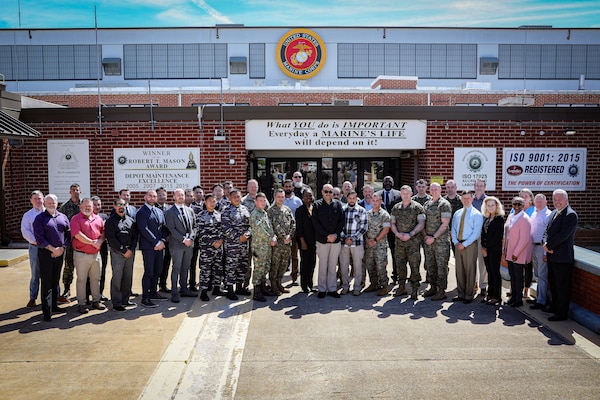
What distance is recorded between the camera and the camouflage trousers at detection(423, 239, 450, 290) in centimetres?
812

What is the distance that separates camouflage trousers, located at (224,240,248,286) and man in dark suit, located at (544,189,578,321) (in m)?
4.62

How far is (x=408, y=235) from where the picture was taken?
8.16 metres

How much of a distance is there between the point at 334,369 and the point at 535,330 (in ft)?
10.0

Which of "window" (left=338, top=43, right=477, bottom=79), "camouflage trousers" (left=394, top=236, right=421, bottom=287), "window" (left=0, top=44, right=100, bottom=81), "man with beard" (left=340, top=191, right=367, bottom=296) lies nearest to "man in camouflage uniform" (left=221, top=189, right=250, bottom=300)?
"man with beard" (left=340, top=191, right=367, bottom=296)

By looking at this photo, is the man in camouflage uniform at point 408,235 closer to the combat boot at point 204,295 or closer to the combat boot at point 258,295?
the combat boot at point 258,295

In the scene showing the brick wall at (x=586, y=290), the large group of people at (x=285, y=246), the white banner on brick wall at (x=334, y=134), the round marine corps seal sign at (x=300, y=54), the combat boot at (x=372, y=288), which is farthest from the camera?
the round marine corps seal sign at (x=300, y=54)

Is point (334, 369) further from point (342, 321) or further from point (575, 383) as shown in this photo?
point (575, 383)

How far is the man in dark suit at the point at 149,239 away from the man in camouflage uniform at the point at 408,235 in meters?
3.82

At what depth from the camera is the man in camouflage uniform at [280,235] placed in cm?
835

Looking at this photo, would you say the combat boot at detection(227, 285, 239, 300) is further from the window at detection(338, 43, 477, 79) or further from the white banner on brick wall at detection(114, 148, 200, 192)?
the window at detection(338, 43, 477, 79)

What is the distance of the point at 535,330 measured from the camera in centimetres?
669

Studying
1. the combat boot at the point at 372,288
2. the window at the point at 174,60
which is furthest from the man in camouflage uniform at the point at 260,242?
the window at the point at 174,60

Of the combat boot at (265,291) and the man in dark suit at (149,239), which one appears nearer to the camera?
the man in dark suit at (149,239)

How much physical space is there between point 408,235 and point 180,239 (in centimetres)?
370
